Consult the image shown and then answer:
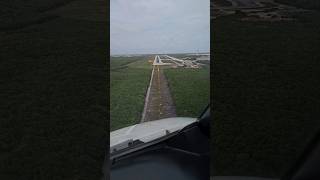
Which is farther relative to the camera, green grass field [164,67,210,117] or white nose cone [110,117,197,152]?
green grass field [164,67,210,117]

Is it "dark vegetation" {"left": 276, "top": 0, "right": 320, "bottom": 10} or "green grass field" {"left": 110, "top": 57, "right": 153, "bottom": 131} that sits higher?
"dark vegetation" {"left": 276, "top": 0, "right": 320, "bottom": 10}

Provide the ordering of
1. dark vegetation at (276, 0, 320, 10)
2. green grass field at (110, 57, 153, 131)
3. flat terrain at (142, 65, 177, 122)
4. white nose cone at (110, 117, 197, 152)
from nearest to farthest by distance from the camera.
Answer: white nose cone at (110, 117, 197, 152), flat terrain at (142, 65, 177, 122), green grass field at (110, 57, 153, 131), dark vegetation at (276, 0, 320, 10)
